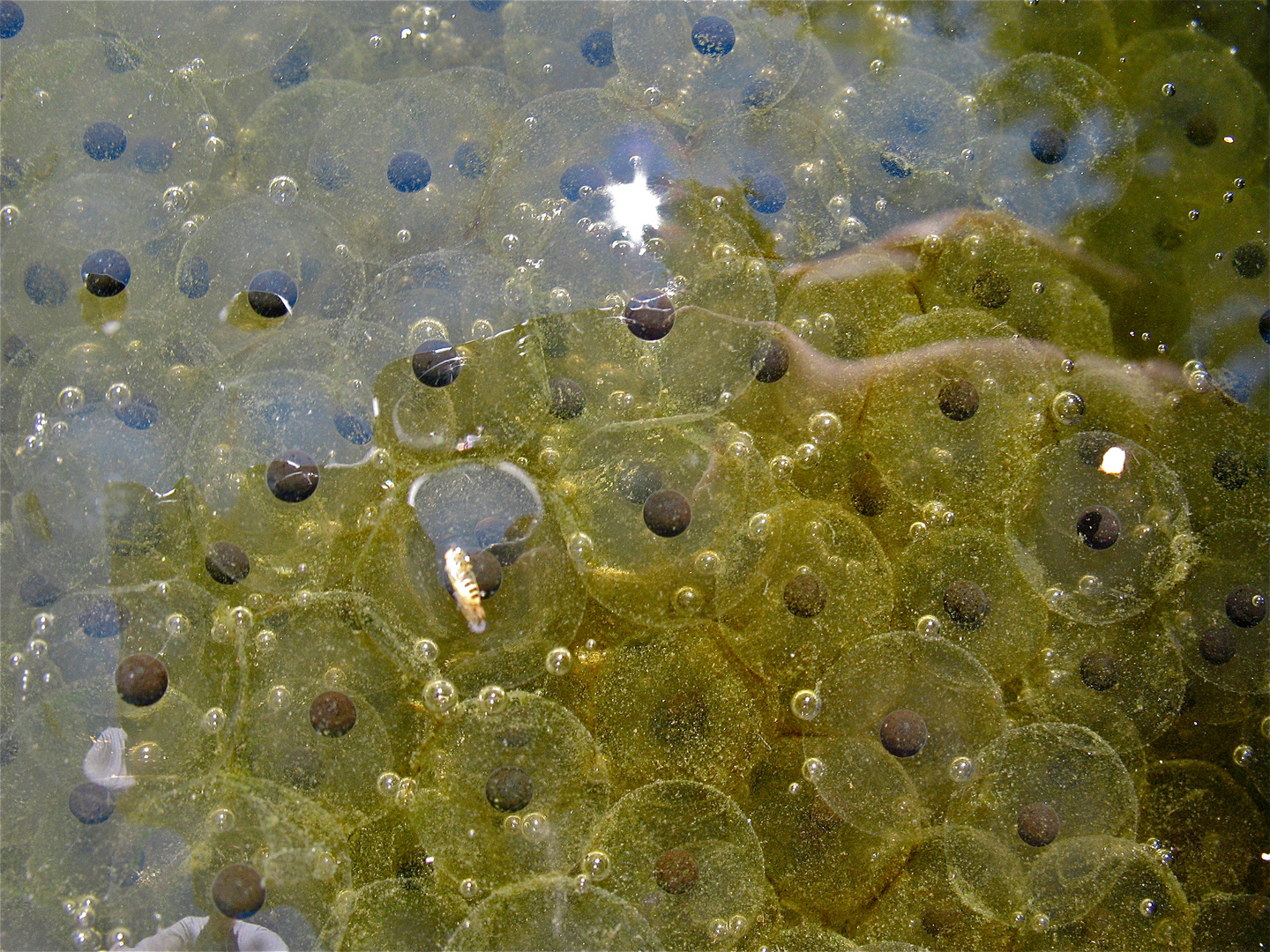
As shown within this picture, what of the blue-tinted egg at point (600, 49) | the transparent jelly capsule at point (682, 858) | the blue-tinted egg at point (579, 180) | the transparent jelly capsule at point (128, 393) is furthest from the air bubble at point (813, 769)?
the blue-tinted egg at point (600, 49)

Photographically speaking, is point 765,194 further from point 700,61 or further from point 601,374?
point 601,374

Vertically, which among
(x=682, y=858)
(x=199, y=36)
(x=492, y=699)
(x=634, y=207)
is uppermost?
(x=199, y=36)

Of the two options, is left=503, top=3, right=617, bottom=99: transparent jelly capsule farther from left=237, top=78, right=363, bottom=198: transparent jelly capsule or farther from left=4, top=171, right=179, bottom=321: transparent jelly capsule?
left=4, top=171, right=179, bottom=321: transparent jelly capsule

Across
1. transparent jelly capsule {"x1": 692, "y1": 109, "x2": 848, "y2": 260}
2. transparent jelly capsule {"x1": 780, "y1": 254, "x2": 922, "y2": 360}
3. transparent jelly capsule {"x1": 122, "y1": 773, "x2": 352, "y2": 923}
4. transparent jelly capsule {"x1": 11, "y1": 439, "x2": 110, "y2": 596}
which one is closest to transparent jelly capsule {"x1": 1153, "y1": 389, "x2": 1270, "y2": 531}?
transparent jelly capsule {"x1": 780, "y1": 254, "x2": 922, "y2": 360}

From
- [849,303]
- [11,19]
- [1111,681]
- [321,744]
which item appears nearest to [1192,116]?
[849,303]

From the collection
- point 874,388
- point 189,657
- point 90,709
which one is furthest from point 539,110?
point 90,709

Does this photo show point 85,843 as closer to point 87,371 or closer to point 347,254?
point 87,371

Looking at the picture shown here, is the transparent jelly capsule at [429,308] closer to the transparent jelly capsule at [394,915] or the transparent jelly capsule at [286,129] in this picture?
the transparent jelly capsule at [286,129]
